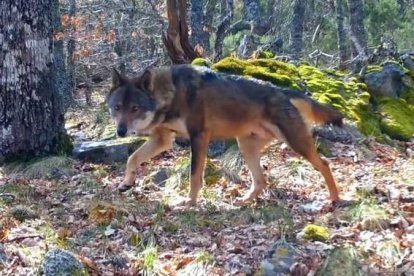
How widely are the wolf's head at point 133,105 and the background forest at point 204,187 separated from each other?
0.84 m

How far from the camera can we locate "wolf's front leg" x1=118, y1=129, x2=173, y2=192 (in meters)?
7.35

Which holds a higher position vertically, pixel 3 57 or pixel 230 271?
pixel 3 57

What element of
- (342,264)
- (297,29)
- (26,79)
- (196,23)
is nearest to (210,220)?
(342,264)

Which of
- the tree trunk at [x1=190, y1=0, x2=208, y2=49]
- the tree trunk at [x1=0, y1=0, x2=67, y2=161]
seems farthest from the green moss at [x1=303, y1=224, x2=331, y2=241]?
the tree trunk at [x1=190, y1=0, x2=208, y2=49]

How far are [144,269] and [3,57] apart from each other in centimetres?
485

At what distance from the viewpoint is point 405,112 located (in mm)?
10969

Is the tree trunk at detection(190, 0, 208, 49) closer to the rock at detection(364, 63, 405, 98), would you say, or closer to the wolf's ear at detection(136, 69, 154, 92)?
the rock at detection(364, 63, 405, 98)

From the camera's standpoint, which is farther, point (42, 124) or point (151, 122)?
point (42, 124)

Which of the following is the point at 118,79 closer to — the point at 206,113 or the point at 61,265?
the point at 206,113

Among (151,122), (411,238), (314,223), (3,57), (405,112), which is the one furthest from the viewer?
(405,112)

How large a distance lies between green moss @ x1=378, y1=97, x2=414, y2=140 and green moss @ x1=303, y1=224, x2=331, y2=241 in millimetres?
5059

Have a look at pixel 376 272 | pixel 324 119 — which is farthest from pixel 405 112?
pixel 376 272

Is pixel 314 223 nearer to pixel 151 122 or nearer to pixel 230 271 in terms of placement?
pixel 230 271

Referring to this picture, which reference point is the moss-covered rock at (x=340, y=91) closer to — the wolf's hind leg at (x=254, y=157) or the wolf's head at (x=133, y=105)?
the wolf's hind leg at (x=254, y=157)
